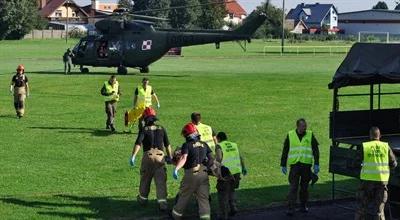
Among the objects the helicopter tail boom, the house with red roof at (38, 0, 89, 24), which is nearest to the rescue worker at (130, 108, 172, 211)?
the helicopter tail boom

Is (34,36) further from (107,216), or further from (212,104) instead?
(107,216)

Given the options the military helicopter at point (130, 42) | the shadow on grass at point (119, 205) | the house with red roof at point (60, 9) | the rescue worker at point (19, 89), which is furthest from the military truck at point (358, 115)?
the house with red roof at point (60, 9)

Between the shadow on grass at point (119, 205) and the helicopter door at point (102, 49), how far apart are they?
32232mm

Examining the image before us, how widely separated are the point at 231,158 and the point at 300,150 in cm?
134

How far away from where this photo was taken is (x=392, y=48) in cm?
1301

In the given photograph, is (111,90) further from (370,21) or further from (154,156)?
(370,21)

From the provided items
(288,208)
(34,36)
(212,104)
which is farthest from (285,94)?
(34,36)

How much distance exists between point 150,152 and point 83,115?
46.9ft

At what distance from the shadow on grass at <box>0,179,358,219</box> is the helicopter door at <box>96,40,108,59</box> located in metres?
32.2

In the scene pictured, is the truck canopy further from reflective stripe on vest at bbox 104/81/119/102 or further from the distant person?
the distant person

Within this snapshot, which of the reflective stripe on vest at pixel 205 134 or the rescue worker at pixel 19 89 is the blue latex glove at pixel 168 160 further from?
the rescue worker at pixel 19 89

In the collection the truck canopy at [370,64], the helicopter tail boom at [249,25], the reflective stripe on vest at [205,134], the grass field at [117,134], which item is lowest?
the grass field at [117,134]

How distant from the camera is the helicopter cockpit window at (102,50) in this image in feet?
151

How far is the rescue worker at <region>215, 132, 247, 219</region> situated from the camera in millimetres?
12773
